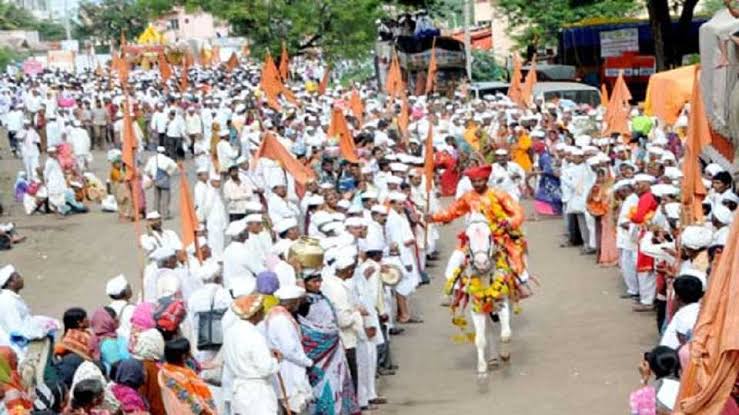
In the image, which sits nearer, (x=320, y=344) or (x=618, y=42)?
(x=320, y=344)

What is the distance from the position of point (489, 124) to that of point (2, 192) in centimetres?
1030

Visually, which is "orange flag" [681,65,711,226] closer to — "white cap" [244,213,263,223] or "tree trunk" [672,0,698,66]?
"white cap" [244,213,263,223]

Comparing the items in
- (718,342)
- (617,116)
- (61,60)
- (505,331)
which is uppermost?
(61,60)

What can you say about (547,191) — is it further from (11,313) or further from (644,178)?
(11,313)

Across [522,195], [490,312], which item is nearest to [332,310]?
[490,312]

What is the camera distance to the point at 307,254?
358 inches

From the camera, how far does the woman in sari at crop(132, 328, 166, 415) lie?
24.9 feet

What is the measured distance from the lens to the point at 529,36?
142 ft

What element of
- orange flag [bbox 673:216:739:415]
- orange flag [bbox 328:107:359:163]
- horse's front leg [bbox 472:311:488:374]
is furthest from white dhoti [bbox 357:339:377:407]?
orange flag [bbox 328:107:359:163]

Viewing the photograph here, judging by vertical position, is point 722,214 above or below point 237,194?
above

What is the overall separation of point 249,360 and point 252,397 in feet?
0.78

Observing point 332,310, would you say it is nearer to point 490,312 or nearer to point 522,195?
point 490,312

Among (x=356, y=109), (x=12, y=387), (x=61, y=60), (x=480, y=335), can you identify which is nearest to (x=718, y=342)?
(x=12, y=387)

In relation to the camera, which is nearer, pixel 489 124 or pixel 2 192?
pixel 489 124
